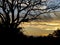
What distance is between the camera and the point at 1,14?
29141 mm

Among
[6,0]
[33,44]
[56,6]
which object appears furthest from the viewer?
[56,6]

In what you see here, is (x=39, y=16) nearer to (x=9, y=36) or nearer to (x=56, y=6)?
(x=56, y=6)

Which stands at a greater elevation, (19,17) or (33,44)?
(33,44)

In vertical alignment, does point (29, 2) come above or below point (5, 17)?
above

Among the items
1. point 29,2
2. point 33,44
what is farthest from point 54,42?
point 29,2

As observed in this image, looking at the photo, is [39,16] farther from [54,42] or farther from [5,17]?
[54,42]

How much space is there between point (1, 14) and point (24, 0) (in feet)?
11.7

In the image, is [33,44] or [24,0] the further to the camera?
[24,0]

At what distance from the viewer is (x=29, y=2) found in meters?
28.5

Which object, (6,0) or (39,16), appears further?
(39,16)

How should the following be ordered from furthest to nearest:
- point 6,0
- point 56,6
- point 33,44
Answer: point 56,6, point 6,0, point 33,44

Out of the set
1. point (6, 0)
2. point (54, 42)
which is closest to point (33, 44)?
point (54, 42)

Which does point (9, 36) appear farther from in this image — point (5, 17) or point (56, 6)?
point (56, 6)

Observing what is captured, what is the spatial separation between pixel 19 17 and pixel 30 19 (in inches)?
60.2
